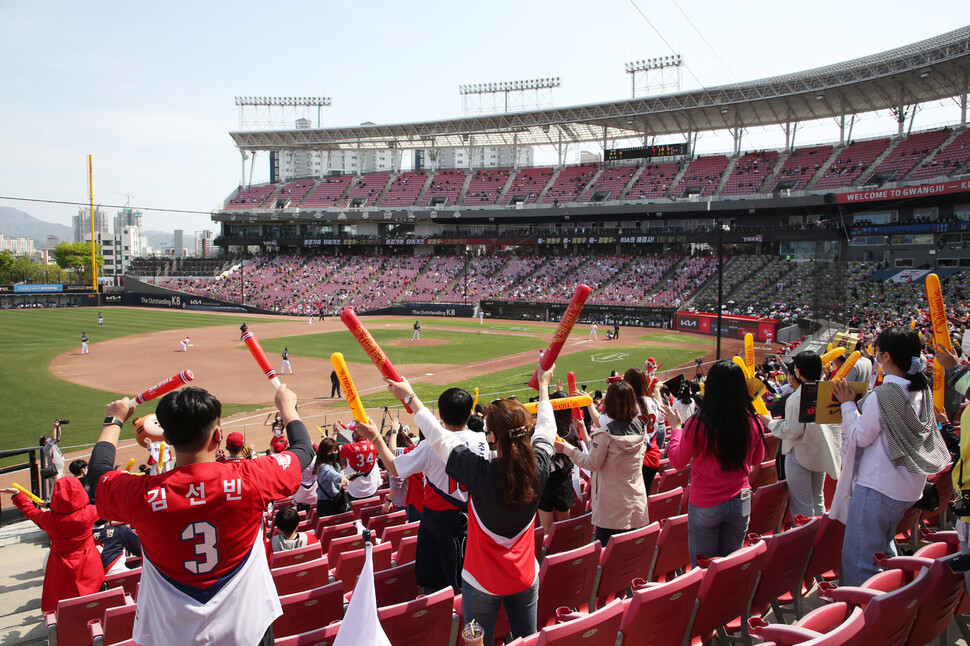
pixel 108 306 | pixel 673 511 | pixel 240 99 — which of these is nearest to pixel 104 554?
pixel 673 511

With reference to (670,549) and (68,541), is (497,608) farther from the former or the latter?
(68,541)

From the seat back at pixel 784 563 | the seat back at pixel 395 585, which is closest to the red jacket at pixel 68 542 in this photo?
the seat back at pixel 395 585

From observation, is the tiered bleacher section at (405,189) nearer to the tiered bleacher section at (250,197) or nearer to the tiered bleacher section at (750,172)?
the tiered bleacher section at (250,197)

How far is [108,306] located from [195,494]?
7513 cm

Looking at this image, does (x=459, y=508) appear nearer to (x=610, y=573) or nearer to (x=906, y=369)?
(x=610, y=573)

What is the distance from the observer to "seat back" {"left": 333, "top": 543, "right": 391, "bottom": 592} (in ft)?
16.9

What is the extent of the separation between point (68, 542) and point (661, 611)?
5050mm

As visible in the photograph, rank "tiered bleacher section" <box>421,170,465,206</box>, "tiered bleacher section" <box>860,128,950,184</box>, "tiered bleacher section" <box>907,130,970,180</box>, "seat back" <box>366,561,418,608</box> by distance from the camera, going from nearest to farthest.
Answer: "seat back" <box>366,561,418,608</box>
"tiered bleacher section" <box>907,130,970,180</box>
"tiered bleacher section" <box>860,128,950,184</box>
"tiered bleacher section" <box>421,170,465,206</box>

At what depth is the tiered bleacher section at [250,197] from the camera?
83000 mm

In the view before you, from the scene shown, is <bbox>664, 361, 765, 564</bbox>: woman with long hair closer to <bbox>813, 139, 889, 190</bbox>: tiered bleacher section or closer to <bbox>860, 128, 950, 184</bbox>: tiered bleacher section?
<bbox>860, 128, 950, 184</bbox>: tiered bleacher section

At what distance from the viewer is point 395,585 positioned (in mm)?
4477

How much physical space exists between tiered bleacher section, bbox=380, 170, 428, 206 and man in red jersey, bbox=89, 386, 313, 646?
7485 cm

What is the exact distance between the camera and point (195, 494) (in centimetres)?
282

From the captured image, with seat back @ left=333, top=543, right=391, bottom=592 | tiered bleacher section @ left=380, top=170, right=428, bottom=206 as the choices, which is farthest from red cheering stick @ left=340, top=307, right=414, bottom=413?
tiered bleacher section @ left=380, top=170, right=428, bottom=206
